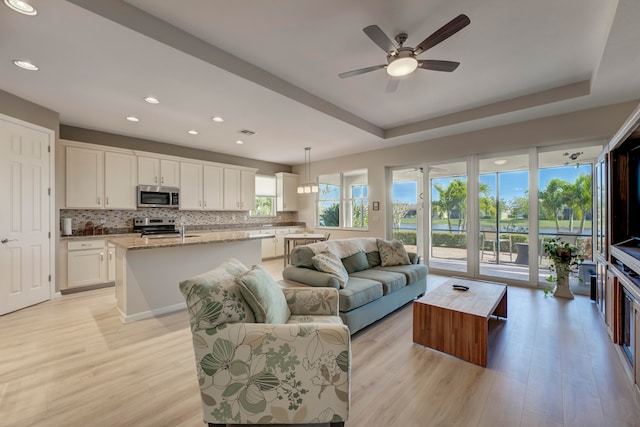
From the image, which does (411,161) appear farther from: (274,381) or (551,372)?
(274,381)

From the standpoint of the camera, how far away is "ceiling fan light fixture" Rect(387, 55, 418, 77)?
2391 mm

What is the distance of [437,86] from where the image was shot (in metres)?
3.45

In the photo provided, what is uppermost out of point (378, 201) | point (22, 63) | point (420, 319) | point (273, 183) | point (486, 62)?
point (486, 62)

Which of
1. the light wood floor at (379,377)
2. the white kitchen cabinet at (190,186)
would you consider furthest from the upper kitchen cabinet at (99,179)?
the light wood floor at (379,377)

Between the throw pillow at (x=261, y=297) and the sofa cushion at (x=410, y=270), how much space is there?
2.13 m

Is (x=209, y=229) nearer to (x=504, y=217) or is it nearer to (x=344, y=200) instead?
(x=344, y=200)

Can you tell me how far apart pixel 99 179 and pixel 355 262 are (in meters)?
4.49

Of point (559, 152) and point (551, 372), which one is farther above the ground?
point (559, 152)

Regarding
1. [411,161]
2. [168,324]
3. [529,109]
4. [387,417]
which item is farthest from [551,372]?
[411,161]

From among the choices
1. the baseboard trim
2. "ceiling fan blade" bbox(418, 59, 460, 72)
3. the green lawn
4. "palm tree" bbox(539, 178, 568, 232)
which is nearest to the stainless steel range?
the baseboard trim

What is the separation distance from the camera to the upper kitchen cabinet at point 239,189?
638cm

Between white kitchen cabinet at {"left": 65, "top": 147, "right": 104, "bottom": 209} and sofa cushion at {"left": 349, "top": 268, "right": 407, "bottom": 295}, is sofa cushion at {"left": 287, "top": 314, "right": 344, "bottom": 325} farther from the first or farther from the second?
white kitchen cabinet at {"left": 65, "top": 147, "right": 104, "bottom": 209}

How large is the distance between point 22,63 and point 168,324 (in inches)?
117

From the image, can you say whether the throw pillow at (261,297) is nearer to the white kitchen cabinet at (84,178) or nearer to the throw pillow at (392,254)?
the throw pillow at (392,254)
